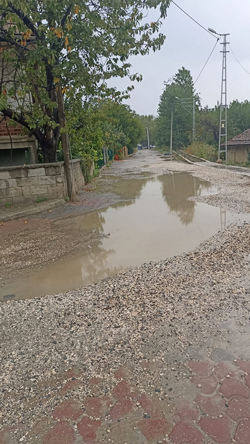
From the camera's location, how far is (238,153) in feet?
116

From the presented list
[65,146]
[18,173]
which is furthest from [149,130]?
[18,173]

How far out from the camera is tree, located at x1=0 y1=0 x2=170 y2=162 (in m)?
7.43

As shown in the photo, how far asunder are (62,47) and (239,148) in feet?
100

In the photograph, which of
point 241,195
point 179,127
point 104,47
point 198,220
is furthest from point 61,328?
point 179,127

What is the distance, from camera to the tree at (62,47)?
7.43 m

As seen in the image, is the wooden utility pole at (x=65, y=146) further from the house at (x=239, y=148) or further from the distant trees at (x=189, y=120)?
the distant trees at (x=189, y=120)

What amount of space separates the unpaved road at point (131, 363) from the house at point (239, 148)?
3203 cm

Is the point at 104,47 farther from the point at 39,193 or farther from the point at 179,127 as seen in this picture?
the point at 179,127

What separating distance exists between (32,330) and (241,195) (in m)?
9.06

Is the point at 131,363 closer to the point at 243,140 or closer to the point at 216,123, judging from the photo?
the point at 243,140

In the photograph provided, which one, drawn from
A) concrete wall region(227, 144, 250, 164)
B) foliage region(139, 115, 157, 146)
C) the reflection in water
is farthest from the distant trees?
foliage region(139, 115, 157, 146)

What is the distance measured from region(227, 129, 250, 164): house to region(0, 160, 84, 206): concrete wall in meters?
27.2

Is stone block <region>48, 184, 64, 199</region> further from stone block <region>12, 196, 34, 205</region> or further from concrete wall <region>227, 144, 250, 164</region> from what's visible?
concrete wall <region>227, 144, 250, 164</region>

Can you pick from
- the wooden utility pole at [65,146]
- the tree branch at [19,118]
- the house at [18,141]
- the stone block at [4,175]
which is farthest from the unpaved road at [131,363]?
the house at [18,141]
